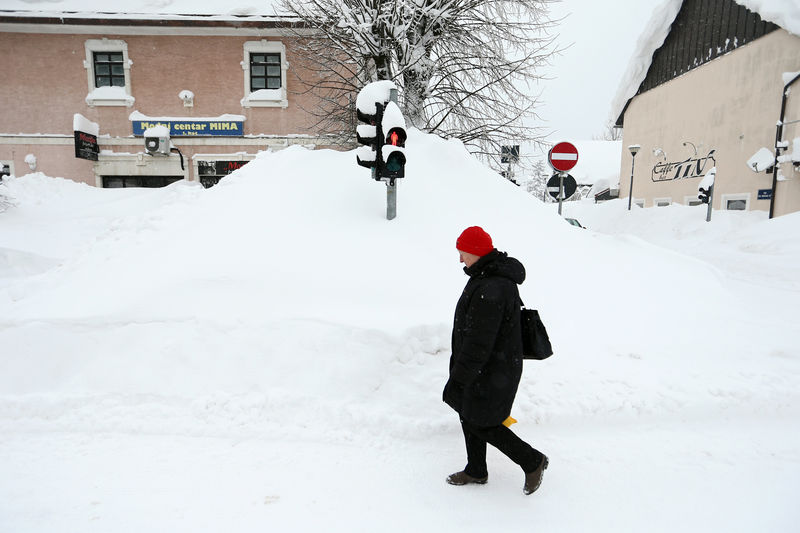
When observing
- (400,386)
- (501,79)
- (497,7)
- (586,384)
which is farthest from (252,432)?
(497,7)

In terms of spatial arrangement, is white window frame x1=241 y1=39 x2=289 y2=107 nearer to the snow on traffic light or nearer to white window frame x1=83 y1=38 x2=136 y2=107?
white window frame x1=83 y1=38 x2=136 y2=107

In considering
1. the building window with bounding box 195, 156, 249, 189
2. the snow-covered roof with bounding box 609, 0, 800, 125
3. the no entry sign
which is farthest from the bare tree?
the snow-covered roof with bounding box 609, 0, 800, 125

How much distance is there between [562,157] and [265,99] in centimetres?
1083

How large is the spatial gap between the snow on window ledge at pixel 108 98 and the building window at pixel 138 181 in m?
2.47

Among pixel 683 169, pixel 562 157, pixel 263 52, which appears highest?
pixel 263 52

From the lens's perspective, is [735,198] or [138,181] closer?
[138,181]

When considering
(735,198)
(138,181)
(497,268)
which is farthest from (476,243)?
(735,198)

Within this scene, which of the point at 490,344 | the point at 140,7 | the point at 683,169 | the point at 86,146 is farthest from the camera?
the point at 683,169

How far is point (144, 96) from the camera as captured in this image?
594 inches

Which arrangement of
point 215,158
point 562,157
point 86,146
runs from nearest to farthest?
1. point 562,157
2. point 86,146
3. point 215,158

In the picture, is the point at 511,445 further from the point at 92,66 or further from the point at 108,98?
the point at 92,66

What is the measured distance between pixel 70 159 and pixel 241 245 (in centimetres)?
1447

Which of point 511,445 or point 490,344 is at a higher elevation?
point 490,344

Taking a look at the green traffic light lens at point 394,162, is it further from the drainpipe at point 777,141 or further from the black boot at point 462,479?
the drainpipe at point 777,141
